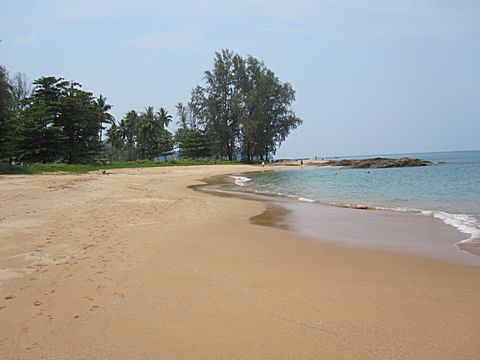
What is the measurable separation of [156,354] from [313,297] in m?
2.02

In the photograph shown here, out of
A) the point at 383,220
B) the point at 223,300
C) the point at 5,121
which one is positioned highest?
the point at 5,121

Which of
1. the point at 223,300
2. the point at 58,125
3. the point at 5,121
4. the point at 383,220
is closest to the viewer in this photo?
the point at 223,300

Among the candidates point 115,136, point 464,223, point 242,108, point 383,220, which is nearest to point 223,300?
point 383,220

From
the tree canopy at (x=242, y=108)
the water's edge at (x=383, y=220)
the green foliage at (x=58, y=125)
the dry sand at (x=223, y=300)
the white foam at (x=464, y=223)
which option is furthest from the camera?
the tree canopy at (x=242, y=108)

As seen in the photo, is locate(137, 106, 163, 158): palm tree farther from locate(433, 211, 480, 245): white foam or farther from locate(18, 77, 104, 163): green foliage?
locate(433, 211, 480, 245): white foam

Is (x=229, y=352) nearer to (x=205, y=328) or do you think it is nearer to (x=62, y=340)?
(x=205, y=328)

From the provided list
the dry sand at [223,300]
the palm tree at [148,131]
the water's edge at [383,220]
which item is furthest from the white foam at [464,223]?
the palm tree at [148,131]

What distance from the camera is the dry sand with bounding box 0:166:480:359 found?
312 centimetres

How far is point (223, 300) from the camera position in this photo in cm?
415

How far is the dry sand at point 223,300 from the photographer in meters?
3.12

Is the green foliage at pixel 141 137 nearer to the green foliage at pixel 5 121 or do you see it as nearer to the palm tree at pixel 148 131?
the palm tree at pixel 148 131

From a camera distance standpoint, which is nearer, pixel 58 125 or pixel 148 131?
pixel 58 125

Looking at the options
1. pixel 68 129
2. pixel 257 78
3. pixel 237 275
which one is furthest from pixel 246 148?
pixel 237 275

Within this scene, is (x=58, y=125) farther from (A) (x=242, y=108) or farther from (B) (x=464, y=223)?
(B) (x=464, y=223)
